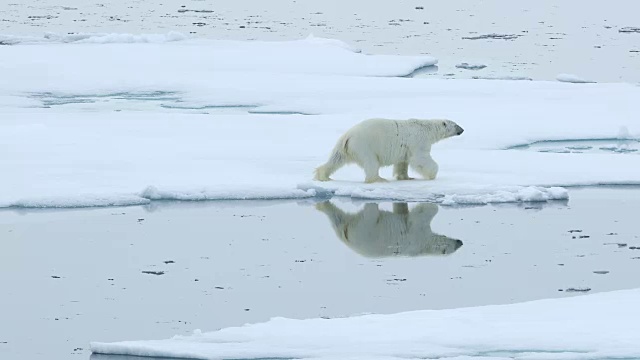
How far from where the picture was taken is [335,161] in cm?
963

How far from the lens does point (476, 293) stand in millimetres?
6938

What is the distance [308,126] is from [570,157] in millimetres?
2819

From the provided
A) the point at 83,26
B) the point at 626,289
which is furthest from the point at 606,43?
the point at 626,289

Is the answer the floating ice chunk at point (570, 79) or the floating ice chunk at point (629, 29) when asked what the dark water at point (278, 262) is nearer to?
the floating ice chunk at point (570, 79)

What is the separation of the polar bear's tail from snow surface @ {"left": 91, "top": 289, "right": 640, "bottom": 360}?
3.36 m

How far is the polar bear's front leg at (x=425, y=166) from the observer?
9820mm

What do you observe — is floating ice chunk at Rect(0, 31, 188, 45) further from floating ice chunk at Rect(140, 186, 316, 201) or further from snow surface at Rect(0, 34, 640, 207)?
floating ice chunk at Rect(140, 186, 316, 201)

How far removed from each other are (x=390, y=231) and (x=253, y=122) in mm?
4262

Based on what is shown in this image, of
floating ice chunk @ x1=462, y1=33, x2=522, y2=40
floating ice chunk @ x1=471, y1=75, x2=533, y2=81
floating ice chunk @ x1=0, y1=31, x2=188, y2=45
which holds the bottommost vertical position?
floating ice chunk @ x1=471, y1=75, x2=533, y2=81

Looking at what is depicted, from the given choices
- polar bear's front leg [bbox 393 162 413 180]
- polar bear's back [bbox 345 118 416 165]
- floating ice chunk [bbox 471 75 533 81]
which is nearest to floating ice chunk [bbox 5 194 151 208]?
polar bear's back [bbox 345 118 416 165]

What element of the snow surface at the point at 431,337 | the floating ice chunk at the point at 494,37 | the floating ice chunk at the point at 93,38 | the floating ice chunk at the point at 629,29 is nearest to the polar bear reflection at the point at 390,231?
the snow surface at the point at 431,337

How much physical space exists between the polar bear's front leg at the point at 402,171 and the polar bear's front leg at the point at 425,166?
93 mm

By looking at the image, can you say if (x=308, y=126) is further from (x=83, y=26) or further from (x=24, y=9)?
(x=24, y=9)

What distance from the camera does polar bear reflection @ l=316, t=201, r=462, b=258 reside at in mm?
8039
